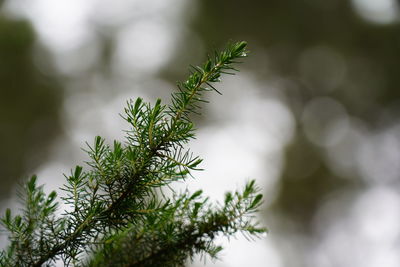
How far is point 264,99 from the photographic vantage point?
17.2 ft

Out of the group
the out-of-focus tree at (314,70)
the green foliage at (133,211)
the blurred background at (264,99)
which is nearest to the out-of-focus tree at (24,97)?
the blurred background at (264,99)

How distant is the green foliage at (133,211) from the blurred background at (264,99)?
3.65m

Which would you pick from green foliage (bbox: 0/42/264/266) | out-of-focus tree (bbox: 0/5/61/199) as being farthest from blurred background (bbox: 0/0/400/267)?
green foliage (bbox: 0/42/264/266)

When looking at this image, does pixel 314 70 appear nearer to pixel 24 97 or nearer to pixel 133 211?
pixel 24 97

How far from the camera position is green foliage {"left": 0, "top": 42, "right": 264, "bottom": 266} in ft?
1.28

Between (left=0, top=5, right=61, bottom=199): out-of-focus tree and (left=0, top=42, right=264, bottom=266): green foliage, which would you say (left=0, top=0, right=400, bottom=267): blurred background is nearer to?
(left=0, top=5, right=61, bottom=199): out-of-focus tree

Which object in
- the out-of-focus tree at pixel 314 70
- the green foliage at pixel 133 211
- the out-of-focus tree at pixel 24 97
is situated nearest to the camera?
the green foliage at pixel 133 211

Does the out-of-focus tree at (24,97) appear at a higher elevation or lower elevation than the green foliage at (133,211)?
higher

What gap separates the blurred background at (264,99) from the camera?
4426mm

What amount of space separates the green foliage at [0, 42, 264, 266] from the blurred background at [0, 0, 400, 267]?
3.65m

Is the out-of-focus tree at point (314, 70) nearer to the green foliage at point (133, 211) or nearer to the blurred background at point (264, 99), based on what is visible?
the blurred background at point (264, 99)

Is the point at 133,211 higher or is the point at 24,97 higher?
the point at 24,97

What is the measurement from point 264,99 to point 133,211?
4.97 metres

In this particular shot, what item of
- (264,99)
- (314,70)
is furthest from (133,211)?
(314,70)
